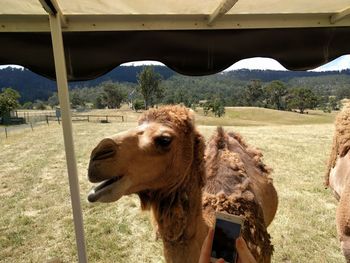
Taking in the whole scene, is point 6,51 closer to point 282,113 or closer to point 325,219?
point 325,219

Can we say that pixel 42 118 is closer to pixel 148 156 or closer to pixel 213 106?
pixel 213 106

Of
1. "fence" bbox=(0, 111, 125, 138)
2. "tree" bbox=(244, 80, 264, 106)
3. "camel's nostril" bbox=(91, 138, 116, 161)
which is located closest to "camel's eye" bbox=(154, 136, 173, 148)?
"camel's nostril" bbox=(91, 138, 116, 161)

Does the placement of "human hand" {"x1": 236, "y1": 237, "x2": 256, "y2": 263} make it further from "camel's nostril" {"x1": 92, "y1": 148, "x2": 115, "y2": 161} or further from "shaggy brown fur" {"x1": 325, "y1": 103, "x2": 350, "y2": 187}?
"shaggy brown fur" {"x1": 325, "y1": 103, "x2": 350, "y2": 187}

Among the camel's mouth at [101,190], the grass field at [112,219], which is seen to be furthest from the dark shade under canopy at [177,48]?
the camel's mouth at [101,190]

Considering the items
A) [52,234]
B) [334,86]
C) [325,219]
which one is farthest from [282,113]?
[52,234]

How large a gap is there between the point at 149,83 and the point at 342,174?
294cm

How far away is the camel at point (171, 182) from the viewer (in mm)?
1364

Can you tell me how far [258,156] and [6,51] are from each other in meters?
2.46

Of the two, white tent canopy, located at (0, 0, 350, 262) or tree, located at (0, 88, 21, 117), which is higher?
white tent canopy, located at (0, 0, 350, 262)

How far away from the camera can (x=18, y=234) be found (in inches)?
193

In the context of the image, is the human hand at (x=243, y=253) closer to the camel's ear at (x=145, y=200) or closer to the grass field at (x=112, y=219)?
the camel's ear at (x=145, y=200)

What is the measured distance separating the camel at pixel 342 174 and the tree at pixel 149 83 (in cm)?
222

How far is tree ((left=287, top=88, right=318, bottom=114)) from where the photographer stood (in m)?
24.6

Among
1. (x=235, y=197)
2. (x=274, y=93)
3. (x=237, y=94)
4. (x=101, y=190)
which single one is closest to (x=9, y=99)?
(x=237, y=94)
